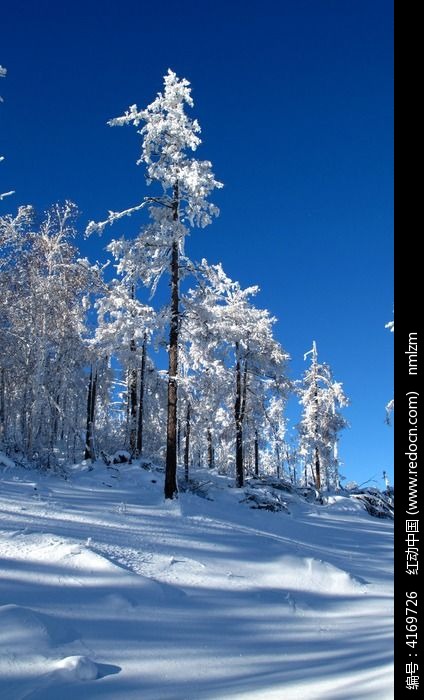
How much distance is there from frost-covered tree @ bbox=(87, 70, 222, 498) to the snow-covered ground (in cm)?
705

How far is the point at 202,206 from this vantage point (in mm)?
16922

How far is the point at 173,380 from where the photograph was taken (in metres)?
16.5

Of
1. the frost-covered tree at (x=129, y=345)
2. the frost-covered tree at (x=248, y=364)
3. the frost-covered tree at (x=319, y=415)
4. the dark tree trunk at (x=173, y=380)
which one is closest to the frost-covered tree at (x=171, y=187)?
the dark tree trunk at (x=173, y=380)

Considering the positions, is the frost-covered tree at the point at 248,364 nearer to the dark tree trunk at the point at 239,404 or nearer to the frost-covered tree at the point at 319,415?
the dark tree trunk at the point at 239,404

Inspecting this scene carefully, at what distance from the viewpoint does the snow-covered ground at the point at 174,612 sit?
422 centimetres

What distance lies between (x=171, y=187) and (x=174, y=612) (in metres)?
14.5

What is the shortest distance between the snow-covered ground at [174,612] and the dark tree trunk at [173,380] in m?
3.46

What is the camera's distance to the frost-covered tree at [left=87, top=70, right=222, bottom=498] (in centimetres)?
1662

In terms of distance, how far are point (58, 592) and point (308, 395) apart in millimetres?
37003

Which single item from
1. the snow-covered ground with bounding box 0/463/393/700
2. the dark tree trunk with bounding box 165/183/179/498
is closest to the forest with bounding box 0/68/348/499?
the dark tree trunk with bounding box 165/183/179/498

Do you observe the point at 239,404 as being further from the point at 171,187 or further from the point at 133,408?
the point at 171,187

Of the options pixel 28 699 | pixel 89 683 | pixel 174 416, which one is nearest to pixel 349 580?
pixel 89 683

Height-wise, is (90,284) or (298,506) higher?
(90,284)
